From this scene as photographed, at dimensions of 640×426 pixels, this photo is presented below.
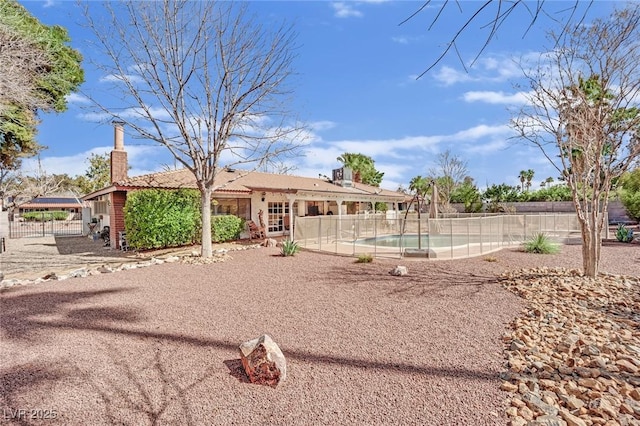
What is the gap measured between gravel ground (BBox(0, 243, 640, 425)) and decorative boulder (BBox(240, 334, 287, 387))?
0.42ft

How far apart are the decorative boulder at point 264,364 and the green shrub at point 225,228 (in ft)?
42.2

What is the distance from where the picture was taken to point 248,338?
4.66m

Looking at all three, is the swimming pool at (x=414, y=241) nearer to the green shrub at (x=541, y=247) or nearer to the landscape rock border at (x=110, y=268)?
the green shrub at (x=541, y=247)

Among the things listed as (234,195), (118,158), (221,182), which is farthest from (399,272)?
(118,158)

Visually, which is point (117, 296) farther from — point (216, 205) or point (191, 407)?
point (216, 205)

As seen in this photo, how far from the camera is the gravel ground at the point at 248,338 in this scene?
3.04 metres

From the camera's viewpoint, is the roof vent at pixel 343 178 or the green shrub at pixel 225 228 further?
the roof vent at pixel 343 178

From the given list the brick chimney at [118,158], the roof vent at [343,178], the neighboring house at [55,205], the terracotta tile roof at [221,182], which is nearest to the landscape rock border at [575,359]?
the terracotta tile roof at [221,182]

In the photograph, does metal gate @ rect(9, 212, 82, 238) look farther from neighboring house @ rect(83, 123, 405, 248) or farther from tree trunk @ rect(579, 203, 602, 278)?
tree trunk @ rect(579, 203, 602, 278)

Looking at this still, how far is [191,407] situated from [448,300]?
198 inches

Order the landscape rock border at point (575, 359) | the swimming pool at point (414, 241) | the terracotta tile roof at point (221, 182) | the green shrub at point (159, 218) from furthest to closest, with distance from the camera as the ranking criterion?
the swimming pool at point (414, 241), the terracotta tile roof at point (221, 182), the green shrub at point (159, 218), the landscape rock border at point (575, 359)

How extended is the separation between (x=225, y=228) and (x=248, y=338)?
1231cm

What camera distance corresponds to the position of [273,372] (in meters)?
3.52

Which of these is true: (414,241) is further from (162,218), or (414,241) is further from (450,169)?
(450,169)
